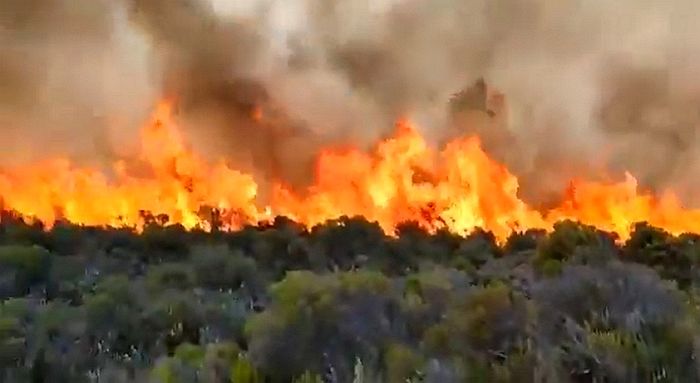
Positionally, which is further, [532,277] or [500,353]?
[532,277]

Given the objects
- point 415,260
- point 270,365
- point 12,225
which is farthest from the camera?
point 12,225

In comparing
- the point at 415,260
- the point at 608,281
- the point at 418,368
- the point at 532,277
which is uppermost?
the point at 415,260

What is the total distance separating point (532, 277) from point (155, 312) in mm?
6681

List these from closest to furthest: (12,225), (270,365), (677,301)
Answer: (270,365) → (677,301) → (12,225)

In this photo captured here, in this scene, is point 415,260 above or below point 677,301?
above

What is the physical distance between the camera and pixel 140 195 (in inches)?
1853

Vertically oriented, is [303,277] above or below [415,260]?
below

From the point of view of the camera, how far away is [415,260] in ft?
97.4

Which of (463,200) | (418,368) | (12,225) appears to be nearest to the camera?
(418,368)

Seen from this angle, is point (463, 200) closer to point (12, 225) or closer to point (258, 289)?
point (12, 225)

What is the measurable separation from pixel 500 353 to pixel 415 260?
68.0ft

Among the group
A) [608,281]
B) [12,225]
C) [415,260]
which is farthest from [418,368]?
[12,225]

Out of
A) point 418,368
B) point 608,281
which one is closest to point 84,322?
point 418,368

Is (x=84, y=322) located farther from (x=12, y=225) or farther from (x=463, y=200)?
(x=463, y=200)
